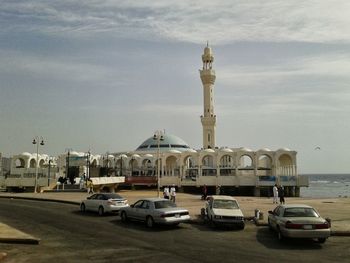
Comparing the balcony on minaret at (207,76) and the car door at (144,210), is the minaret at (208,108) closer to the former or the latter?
the balcony on minaret at (207,76)

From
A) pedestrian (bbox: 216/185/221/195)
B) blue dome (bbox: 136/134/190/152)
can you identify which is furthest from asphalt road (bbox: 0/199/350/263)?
blue dome (bbox: 136/134/190/152)

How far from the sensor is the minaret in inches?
3583

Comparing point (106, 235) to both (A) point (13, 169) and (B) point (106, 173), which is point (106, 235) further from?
(A) point (13, 169)

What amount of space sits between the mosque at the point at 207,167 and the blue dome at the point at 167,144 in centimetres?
1459

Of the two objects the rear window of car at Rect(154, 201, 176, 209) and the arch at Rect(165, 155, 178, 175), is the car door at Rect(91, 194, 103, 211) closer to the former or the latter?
the rear window of car at Rect(154, 201, 176, 209)

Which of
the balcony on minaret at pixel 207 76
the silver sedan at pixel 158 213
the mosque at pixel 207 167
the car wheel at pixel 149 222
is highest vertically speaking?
the balcony on minaret at pixel 207 76

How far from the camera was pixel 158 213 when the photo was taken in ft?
63.2

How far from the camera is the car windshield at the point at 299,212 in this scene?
1603 centimetres

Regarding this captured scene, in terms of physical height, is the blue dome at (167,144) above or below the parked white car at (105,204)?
above

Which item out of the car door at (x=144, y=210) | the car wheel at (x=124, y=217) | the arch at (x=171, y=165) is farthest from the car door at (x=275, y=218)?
the arch at (x=171, y=165)

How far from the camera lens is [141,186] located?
7712cm

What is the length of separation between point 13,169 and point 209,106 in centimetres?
4140

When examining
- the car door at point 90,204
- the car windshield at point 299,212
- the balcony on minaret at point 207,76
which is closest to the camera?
the car windshield at point 299,212

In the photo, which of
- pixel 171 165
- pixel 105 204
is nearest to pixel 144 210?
pixel 105 204
